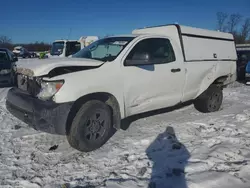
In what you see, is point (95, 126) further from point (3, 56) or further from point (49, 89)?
point (3, 56)

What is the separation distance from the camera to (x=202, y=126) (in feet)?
15.5

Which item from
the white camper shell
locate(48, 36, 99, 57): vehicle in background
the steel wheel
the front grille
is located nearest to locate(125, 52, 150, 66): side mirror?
the steel wheel

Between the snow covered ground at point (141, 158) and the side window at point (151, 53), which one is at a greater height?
the side window at point (151, 53)

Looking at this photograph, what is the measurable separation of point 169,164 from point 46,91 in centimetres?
200

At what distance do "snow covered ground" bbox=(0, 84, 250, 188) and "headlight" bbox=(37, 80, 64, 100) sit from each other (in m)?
0.95

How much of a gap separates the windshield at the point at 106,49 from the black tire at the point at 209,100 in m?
2.59

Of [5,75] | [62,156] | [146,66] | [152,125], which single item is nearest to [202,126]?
[152,125]

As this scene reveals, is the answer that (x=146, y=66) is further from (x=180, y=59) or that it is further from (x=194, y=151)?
(x=194, y=151)

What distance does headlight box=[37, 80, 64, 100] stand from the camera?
317 centimetres

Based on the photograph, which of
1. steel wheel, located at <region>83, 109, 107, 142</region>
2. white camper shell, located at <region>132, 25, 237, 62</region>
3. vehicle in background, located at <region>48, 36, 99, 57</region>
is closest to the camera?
steel wheel, located at <region>83, 109, 107, 142</region>

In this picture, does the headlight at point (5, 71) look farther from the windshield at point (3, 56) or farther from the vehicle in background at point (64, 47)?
the vehicle in background at point (64, 47)

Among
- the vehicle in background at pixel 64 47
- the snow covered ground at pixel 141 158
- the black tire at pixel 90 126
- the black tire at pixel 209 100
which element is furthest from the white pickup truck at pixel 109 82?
the vehicle in background at pixel 64 47

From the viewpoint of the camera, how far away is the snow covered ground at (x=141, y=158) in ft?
9.18

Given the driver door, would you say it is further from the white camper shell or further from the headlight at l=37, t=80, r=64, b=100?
the headlight at l=37, t=80, r=64, b=100
